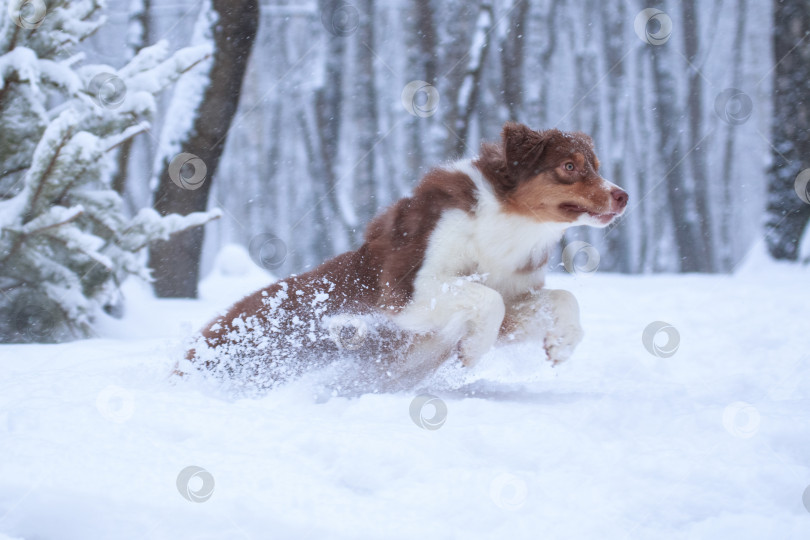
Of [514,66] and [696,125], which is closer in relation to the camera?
[514,66]

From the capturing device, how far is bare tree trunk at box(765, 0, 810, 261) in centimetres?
783

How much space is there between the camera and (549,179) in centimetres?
342

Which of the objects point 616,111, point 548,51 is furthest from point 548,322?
point 616,111

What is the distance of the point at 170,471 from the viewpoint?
228 centimetres

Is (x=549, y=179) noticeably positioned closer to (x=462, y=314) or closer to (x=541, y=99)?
(x=462, y=314)

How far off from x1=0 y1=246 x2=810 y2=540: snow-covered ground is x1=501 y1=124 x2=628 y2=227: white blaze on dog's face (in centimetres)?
88

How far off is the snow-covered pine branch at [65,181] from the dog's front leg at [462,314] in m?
2.62

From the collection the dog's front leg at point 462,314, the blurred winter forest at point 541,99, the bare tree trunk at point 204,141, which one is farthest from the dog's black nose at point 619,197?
the blurred winter forest at point 541,99

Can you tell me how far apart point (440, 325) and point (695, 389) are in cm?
135

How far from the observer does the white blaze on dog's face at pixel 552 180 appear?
3.36 metres

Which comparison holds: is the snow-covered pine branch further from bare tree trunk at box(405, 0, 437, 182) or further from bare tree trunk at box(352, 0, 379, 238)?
bare tree trunk at box(352, 0, 379, 238)

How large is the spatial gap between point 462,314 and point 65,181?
10.4 feet

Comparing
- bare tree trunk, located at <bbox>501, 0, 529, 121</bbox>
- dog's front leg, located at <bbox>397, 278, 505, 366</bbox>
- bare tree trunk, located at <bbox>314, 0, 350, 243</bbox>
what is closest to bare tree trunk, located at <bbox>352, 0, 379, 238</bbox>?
bare tree trunk, located at <bbox>314, 0, 350, 243</bbox>

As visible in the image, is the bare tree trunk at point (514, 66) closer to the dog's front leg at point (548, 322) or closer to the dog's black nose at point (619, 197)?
the dog's front leg at point (548, 322)
